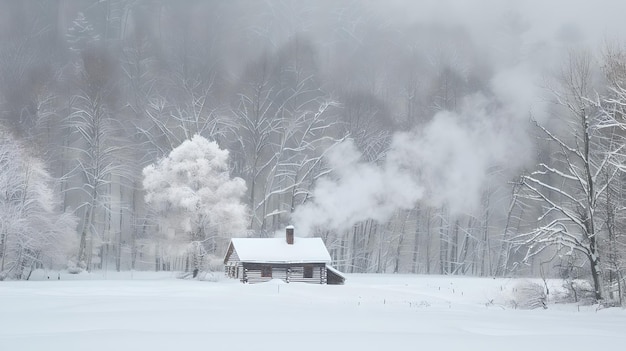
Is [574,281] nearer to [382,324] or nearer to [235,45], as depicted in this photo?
[382,324]

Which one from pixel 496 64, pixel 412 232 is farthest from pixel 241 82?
pixel 496 64

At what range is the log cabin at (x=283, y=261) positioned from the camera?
130 ft

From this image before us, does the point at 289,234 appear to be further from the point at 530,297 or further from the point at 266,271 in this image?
the point at 530,297

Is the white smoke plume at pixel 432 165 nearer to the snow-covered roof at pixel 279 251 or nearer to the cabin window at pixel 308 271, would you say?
the snow-covered roof at pixel 279 251

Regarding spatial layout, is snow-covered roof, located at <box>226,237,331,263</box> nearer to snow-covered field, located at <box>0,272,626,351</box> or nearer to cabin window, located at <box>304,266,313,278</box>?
cabin window, located at <box>304,266,313,278</box>

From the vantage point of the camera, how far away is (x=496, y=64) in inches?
2188

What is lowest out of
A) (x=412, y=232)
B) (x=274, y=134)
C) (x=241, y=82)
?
(x=412, y=232)

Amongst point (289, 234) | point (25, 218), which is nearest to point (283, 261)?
point (289, 234)

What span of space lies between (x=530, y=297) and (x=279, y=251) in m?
20.5

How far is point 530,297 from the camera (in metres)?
22.8

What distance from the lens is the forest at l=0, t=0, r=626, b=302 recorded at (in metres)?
44.6

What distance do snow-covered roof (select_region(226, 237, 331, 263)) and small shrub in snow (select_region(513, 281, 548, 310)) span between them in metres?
18.0

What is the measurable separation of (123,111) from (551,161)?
34717 millimetres

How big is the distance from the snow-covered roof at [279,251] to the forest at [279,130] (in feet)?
10.9
